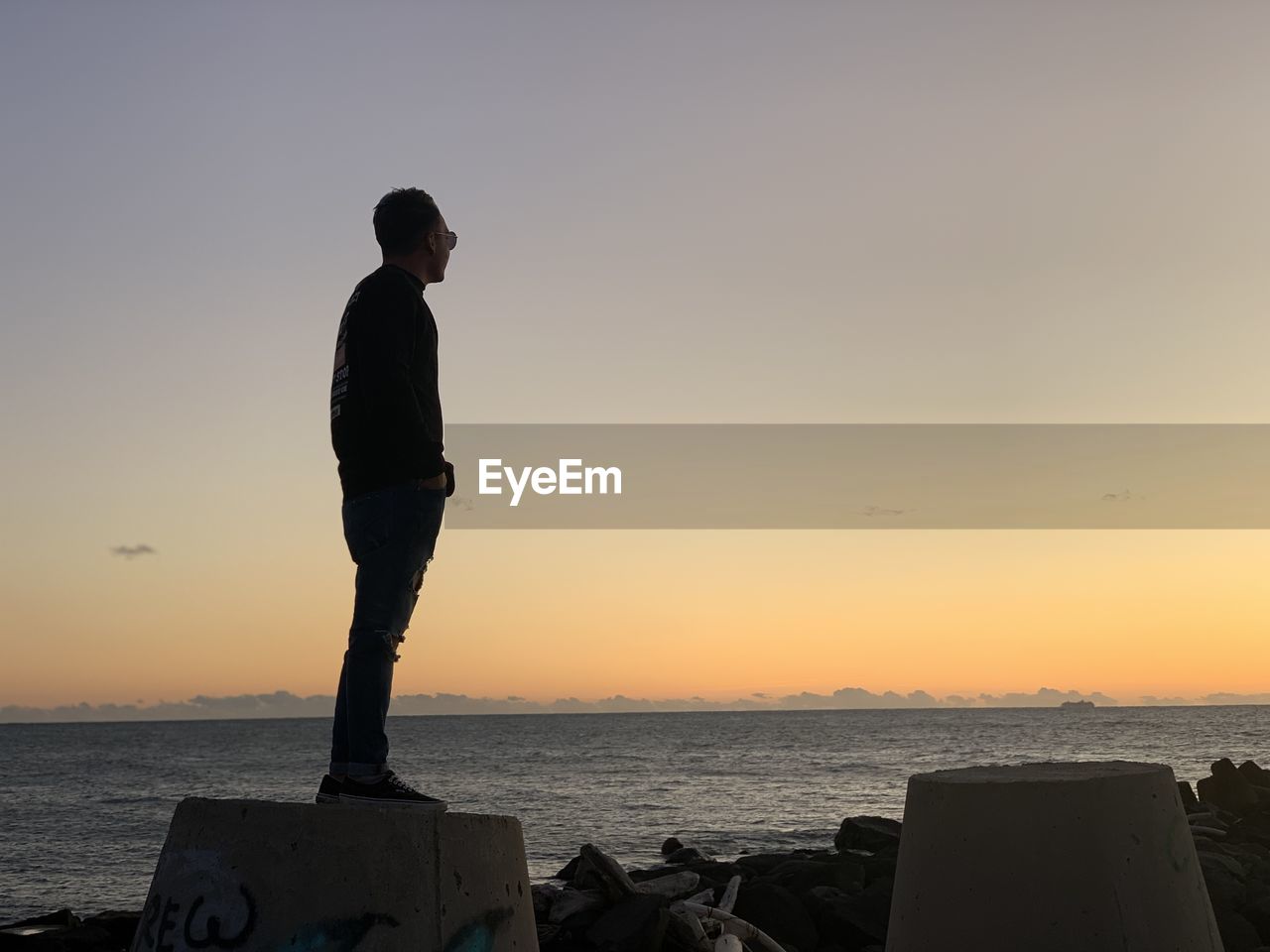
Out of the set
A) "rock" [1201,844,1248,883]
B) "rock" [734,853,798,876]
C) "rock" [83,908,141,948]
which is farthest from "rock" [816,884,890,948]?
"rock" [83,908,141,948]

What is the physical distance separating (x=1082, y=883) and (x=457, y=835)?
2.38m

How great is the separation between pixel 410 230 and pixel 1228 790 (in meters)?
17.1

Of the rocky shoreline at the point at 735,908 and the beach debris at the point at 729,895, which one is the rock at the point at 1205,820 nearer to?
the rocky shoreline at the point at 735,908

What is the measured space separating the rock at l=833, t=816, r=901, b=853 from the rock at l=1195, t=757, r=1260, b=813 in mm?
5516

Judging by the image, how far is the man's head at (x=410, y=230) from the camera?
15.8 feet

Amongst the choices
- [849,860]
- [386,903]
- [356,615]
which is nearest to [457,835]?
[386,903]

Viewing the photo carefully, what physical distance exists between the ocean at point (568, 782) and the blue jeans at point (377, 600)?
18.9 m

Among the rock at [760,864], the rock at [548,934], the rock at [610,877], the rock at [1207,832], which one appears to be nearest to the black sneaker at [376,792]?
the rock at [548,934]

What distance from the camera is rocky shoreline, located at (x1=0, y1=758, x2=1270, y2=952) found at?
7570 millimetres

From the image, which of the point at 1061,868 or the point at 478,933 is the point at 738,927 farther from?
the point at 478,933

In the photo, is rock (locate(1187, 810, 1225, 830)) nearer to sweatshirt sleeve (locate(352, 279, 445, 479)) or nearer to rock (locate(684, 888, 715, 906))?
rock (locate(684, 888, 715, 906))

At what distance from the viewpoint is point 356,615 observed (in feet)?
14.1

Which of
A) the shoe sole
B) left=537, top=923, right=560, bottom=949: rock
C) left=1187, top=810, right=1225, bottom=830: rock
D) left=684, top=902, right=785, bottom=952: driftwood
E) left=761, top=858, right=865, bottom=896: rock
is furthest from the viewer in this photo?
left=1187, top=810, right=1225, bottom=830: rock

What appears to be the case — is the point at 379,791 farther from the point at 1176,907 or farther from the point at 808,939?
the point at 808,939
